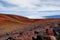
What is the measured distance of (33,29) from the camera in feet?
17.0

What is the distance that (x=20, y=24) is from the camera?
513 cm

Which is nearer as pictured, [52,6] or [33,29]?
[33,29]

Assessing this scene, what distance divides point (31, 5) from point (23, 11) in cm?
31

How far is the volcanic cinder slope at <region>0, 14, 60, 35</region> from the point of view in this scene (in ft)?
16.1

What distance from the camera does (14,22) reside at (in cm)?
507

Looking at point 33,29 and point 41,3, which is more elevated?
point 41,3

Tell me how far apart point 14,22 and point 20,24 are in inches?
7.4

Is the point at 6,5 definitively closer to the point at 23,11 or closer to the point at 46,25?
the point at 23,11

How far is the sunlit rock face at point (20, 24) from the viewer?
489 centimetres

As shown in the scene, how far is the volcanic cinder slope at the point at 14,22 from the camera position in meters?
4.91

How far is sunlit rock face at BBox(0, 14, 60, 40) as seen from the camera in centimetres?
489

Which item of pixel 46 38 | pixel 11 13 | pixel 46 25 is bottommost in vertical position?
pixel 46 38

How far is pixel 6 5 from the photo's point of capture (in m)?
5.28

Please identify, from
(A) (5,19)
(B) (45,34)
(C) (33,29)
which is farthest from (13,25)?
(B) (45,34)
